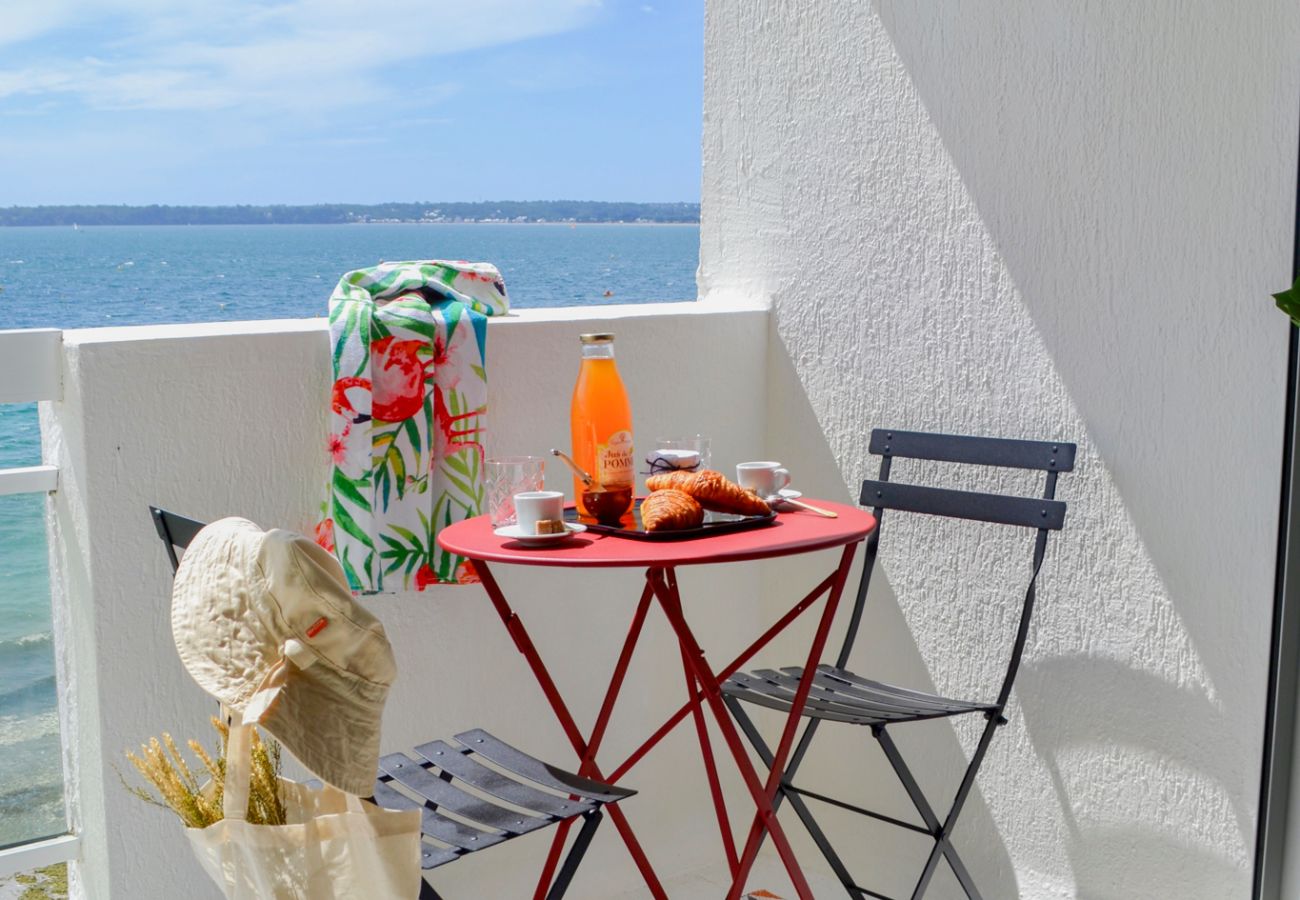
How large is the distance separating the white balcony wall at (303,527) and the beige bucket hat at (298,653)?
793 mm

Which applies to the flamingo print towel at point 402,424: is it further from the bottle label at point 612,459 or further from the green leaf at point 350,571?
the bottle label at point 612,459

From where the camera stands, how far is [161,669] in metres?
2.54

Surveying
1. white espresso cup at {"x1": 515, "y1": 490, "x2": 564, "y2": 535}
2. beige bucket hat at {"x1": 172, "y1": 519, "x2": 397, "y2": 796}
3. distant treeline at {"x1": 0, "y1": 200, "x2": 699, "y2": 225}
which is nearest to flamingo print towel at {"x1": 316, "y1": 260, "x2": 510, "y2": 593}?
white espresso cup at {"x1": 515, "y1": 490, "x2": 564, "y2": 535}

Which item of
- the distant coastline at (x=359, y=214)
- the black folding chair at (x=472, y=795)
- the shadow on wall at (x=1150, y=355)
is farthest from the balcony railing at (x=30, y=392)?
the distant coastline at (x=359, y=214)

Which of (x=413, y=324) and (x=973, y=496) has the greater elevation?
(x=413, y=324)

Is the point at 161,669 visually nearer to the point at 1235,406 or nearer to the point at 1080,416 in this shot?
the point at 1080,416

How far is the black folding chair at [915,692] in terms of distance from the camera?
259 cm

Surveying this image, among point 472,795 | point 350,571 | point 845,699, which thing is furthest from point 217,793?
point 845,699

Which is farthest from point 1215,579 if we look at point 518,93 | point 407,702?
point 518,93

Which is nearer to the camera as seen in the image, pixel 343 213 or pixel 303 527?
pixel 303 527

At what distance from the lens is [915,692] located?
2.80 meters

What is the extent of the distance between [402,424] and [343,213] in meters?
44.5

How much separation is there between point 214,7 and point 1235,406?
44854 millimetres

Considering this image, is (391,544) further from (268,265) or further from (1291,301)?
(268,265)
